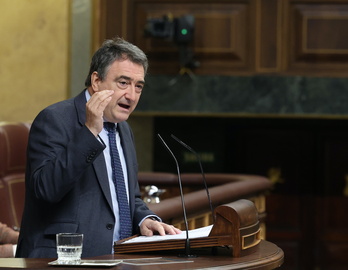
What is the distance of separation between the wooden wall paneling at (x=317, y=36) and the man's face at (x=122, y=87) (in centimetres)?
521

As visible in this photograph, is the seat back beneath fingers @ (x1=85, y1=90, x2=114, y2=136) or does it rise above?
beneath

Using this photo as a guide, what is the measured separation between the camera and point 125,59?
124 inches

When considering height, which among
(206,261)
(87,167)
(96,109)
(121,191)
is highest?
(96,109)

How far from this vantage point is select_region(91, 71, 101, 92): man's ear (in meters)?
3.17

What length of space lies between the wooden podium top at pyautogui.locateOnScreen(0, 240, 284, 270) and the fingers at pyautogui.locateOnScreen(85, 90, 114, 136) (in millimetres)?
403

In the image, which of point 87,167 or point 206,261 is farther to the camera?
point 87,167

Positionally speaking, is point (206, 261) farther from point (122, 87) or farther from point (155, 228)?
point (122, 87)

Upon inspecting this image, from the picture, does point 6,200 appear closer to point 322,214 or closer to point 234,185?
point 234,185

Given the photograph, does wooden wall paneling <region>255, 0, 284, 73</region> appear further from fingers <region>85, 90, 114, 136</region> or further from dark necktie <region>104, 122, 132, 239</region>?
fingers <region>85, 90, 114, 136</region>

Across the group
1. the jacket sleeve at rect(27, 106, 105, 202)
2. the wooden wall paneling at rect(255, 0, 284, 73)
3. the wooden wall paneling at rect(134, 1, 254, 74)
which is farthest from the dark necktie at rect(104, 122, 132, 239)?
the wooden wall paneling at rect(255, 0, 284, 73)

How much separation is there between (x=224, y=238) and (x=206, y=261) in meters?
0.10

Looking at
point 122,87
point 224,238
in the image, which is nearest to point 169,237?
point 224,238

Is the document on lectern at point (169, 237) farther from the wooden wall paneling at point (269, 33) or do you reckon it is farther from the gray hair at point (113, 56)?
the wooden wall paneling at point (269, 33)

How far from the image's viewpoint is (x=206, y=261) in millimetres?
2707
